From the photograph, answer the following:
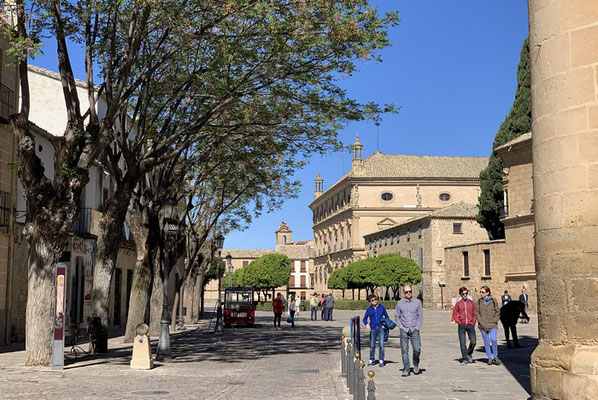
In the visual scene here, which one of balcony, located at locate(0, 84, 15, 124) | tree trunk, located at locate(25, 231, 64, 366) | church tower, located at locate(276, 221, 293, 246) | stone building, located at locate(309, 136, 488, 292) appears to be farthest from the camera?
church tower, located at locate(276, 221, 293, 246)

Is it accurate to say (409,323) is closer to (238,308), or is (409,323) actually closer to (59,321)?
(59,321)

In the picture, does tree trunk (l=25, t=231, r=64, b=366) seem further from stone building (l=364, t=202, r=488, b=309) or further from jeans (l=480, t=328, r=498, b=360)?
stone building (l=364, t=202, r=488, b=309)

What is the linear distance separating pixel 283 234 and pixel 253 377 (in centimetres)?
13708

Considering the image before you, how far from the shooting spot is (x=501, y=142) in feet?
162

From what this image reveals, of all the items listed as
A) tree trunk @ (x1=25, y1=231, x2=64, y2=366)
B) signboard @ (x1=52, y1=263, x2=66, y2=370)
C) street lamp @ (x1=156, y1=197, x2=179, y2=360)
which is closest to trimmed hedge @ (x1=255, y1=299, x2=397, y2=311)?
street lamp @ (x1=156, y1=197, x2=179, y2=360)

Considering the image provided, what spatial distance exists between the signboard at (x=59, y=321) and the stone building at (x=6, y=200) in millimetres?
5946

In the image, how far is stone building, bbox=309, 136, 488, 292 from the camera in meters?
90.2

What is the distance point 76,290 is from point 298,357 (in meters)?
12.7

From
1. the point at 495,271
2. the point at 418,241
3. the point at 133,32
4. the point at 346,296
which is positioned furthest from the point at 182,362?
the point at 346,296

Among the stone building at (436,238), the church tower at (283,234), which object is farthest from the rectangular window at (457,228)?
the church tower at (283,234)

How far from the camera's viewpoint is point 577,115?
23.7 feet

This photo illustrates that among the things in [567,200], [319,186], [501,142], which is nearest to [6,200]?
[567,200]

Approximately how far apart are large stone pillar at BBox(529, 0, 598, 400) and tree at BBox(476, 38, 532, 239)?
132 ft

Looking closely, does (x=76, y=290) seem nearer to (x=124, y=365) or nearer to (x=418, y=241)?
(x=124, y=365)
